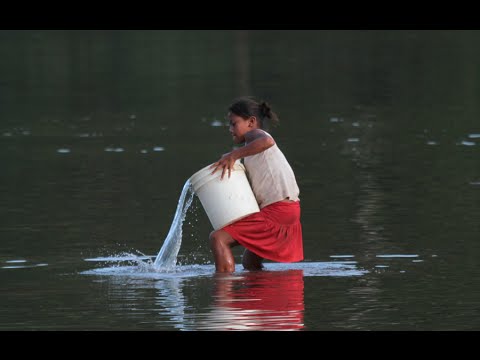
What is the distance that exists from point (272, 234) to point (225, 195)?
1.48 ft

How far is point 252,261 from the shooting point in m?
11.3

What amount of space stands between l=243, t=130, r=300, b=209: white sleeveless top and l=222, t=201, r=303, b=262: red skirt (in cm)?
12

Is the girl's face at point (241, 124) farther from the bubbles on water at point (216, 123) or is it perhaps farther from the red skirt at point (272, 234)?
the bubbles on water at point (216, 123)

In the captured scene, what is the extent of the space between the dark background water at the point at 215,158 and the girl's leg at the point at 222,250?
Answer: 0.62 ft

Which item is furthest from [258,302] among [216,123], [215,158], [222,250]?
[216,123]

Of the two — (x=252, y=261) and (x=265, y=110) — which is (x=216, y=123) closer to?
(x=265, y=110)

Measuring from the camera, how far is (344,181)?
16.0 metres

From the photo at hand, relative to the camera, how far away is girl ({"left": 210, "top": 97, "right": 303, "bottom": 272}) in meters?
11.1

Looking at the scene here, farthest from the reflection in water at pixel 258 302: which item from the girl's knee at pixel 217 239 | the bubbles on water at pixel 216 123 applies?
the bubbles on water at pixel 216 123

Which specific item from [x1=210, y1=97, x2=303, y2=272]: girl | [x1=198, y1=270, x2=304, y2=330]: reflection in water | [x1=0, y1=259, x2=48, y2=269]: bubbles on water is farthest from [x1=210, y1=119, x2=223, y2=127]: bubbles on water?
[x1=198, y1=270, x2=304, y2=330]: reflection in water

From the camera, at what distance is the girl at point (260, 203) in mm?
11109

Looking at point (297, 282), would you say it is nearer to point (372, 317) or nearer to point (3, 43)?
point (372, 317)
